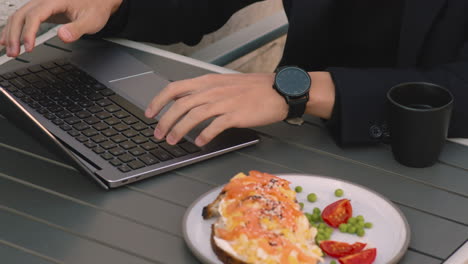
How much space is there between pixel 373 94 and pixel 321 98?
95mm

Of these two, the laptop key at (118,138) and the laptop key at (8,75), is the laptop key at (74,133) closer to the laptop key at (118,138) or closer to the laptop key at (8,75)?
the laptop key at (118,138)

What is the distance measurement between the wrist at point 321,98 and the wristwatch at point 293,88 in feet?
0.05

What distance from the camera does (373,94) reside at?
1317 mm

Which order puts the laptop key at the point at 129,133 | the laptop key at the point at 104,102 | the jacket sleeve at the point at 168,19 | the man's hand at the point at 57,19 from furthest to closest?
the jacket sleeve at the point at 168,19, the man's hand at the point at 57,19, the laptop key at the point at 104,102, the laptop key at the point at 129,133

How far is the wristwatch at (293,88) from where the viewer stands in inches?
51.5

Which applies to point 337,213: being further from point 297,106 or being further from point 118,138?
point 118,138

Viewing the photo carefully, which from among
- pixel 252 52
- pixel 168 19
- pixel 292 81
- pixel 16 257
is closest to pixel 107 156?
pixel 16 257

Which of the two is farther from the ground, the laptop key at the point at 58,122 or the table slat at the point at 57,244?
the laptop key at the point at 58,122

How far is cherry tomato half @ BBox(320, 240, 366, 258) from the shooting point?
0.96 meters

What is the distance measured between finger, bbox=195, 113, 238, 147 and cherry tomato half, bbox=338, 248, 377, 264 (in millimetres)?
369

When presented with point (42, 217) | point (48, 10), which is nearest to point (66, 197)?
point (42, 217)

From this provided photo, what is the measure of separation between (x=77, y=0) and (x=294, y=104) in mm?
573

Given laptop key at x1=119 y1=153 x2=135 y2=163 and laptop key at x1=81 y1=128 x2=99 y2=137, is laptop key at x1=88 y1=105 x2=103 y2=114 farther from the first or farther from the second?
laptop key at x1=119 y1=153 x2=135 y2=163

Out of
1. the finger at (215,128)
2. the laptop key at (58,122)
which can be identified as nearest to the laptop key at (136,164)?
the finger at (215,128)
